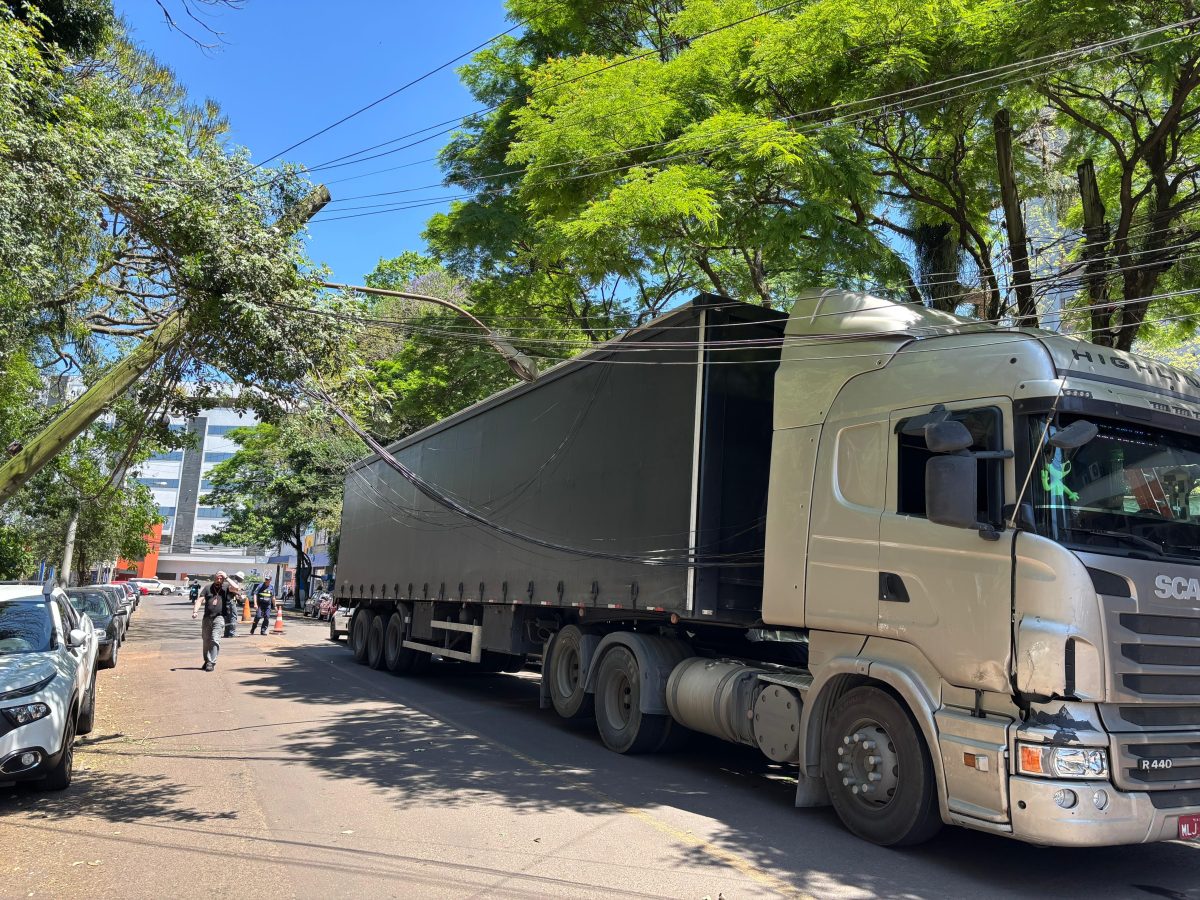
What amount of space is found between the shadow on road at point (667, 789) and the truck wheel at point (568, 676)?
32cm

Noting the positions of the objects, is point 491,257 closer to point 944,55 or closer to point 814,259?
point 814,259

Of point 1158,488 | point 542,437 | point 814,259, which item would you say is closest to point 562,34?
point 814,259

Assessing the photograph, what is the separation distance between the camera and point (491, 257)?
16719 millimetres

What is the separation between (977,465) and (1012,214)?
22.5ft

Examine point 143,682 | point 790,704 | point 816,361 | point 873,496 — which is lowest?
point 143,682

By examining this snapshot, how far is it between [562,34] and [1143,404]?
40.3 ft

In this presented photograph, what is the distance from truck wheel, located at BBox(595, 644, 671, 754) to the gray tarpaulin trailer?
66 cm

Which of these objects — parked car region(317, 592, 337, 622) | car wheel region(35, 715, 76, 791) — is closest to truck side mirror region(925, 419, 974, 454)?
car wheel region(35, 715, 76, 791)

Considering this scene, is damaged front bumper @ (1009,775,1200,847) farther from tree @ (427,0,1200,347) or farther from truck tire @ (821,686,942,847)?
tree @ (427,0,1200,347)

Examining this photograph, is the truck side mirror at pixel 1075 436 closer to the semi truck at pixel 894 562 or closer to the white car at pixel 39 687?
the semi truck at pixel 894 562

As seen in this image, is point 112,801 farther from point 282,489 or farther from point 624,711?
point 282,489

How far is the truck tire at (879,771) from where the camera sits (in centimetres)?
550

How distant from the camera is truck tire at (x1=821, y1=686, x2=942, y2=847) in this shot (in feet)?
18.0

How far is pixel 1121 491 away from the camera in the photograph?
5.41 metres
